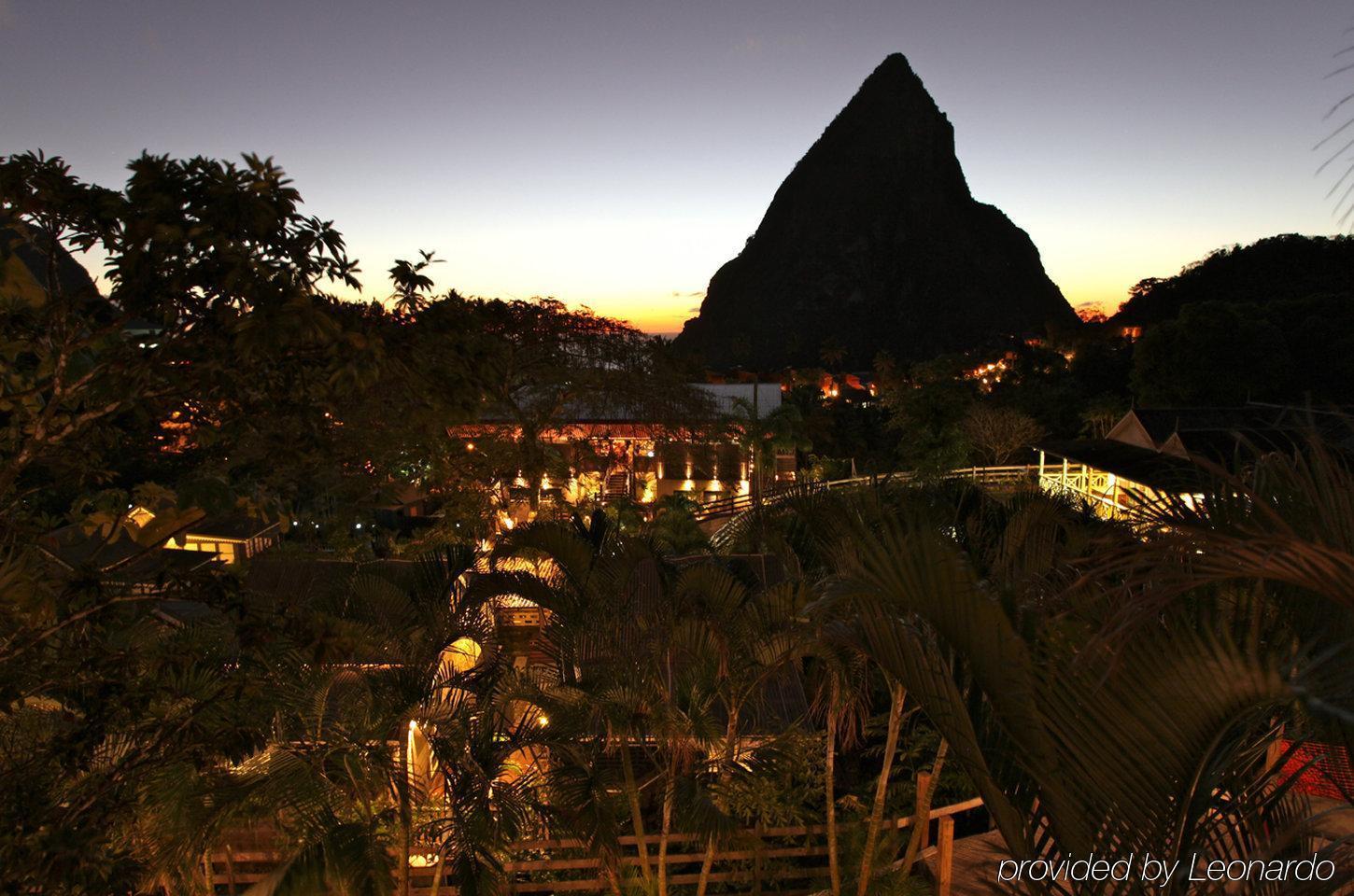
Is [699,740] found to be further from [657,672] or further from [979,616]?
[979,616]

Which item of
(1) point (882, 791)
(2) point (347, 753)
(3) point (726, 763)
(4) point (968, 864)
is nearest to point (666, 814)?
(3) point (726, 763)

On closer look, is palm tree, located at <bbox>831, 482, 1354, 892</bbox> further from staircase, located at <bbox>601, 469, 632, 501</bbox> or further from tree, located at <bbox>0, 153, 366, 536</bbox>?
staircase, located at <bbox>601, 469, 632, 501</bbox>

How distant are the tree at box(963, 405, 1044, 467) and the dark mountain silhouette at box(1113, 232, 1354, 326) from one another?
44.7 ft

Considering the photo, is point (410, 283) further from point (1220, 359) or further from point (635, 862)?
point (1220, 359)

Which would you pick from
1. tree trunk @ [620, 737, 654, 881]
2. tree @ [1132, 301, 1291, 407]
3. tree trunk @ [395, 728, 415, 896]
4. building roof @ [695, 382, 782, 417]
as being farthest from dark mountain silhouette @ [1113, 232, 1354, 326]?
tree trunk @ [395, 728, 415, 896]

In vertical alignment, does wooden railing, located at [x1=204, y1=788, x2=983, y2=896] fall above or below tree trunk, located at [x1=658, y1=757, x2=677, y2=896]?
below

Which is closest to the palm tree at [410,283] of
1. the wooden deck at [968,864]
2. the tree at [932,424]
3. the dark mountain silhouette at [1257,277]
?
the wooden deck at [968,864]

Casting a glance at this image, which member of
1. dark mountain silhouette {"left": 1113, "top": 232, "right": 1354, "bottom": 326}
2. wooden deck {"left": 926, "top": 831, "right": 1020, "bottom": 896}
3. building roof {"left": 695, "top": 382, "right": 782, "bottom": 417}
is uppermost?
dark mountain silhouette {"left": 1113, "top": 232, "right": 1354, "bottom": 326}

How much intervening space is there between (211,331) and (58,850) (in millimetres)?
1196

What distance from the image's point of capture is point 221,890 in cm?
438

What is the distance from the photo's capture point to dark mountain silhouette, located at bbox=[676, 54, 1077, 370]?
218 feet

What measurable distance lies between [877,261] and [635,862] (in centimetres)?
7335

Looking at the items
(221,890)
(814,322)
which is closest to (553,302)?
(221,890)

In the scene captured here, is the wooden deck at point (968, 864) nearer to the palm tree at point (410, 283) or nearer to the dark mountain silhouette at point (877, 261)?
the palm tree at point (410, 283)
